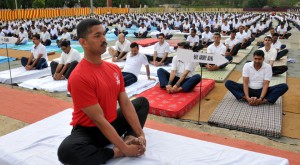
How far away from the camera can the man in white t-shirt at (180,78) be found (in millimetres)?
4535

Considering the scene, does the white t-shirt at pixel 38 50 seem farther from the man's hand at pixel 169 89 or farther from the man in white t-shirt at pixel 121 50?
the man's hand at pixel 169 89

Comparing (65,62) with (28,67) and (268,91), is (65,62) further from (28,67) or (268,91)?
(268,91)

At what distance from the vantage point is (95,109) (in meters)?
2.00

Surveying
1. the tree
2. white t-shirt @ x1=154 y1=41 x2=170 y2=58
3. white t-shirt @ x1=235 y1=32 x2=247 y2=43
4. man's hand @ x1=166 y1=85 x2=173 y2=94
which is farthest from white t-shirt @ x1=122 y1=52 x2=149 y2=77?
the tree

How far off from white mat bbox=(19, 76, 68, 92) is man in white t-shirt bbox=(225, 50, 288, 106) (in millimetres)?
2998

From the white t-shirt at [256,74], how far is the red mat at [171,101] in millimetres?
814

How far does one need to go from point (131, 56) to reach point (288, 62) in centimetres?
468

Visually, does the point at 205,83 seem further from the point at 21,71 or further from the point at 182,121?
the point at 21,71

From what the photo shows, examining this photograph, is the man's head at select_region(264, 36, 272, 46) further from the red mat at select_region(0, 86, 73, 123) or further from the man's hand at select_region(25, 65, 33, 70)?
the man's hand at select_region(25, 65, 33, 70)

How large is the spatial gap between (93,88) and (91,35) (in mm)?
380

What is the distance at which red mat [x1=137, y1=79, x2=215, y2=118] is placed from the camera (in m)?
3.88

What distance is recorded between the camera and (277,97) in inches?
158

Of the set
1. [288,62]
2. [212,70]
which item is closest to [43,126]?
[212,70]

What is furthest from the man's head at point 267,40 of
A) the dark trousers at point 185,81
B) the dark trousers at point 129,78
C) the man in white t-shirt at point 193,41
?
the man in white t-shirt at point 193,41
